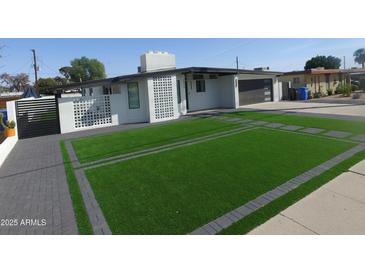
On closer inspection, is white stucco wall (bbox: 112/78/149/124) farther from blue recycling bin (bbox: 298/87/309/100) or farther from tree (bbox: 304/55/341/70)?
tree (bbox: 304/55/341/70)

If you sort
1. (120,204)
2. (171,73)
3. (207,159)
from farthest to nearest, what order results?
1. (171,73)
2. (207,159)
3. (120,204)

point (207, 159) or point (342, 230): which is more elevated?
point (207, 159)

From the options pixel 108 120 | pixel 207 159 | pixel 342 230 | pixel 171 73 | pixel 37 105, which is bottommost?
pixel 342 230

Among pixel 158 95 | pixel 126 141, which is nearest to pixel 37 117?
pixel 126 141

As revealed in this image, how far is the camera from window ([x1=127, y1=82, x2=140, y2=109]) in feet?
46.9

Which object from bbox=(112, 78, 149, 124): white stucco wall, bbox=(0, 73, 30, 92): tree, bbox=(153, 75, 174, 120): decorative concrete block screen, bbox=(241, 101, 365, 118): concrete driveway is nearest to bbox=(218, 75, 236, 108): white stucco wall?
bbox=(241, 101, 365, 118): concrete driveway

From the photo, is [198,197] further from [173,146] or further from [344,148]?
[344,148]

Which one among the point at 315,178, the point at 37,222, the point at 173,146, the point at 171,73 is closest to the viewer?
the point at 37,222

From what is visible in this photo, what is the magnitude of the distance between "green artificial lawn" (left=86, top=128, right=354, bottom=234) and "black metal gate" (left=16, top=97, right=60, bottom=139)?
24.5 feet

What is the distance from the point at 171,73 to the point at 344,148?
10410 millimetres

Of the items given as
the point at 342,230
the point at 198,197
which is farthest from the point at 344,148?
the point at 198,197

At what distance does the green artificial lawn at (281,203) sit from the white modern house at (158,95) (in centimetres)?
1054

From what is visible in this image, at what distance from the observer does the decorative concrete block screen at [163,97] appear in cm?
1443

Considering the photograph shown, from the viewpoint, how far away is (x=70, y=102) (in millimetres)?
12352
